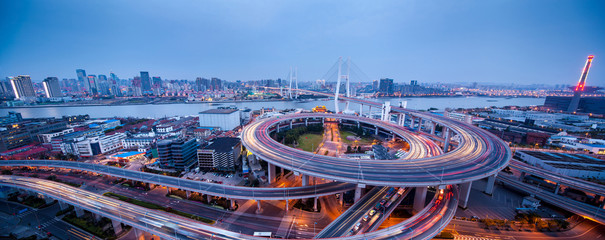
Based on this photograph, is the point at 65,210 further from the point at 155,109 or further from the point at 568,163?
the point at 155,109

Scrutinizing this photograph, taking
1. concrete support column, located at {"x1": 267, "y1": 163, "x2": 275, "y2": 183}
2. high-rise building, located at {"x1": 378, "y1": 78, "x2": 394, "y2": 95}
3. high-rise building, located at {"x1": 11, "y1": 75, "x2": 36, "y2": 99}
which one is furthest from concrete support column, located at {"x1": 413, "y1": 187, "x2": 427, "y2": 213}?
high-rise building, located at {"x1": 11, "y1": 75, "x2": 36, "y2": 99}

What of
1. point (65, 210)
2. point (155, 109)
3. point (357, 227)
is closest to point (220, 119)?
point (65, 210)

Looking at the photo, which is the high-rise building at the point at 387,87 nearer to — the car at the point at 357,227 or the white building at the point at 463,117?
the white building at the point at 463,117

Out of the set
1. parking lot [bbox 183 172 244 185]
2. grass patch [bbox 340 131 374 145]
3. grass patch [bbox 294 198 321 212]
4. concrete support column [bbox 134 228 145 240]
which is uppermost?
grass patch [bbox 340 131 374 145]

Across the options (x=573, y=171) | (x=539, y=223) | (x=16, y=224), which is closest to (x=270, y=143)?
(x=16, y=224)

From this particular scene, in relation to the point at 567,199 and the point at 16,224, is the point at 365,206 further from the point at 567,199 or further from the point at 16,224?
the point at 16,224

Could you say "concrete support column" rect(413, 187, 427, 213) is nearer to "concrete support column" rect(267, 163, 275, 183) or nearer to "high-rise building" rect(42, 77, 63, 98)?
"concrete support column" rect(267, 163, 275, 183)

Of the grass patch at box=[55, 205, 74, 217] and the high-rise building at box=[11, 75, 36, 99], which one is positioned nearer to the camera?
the grass patch at box=[55, 205, 74, 217]
